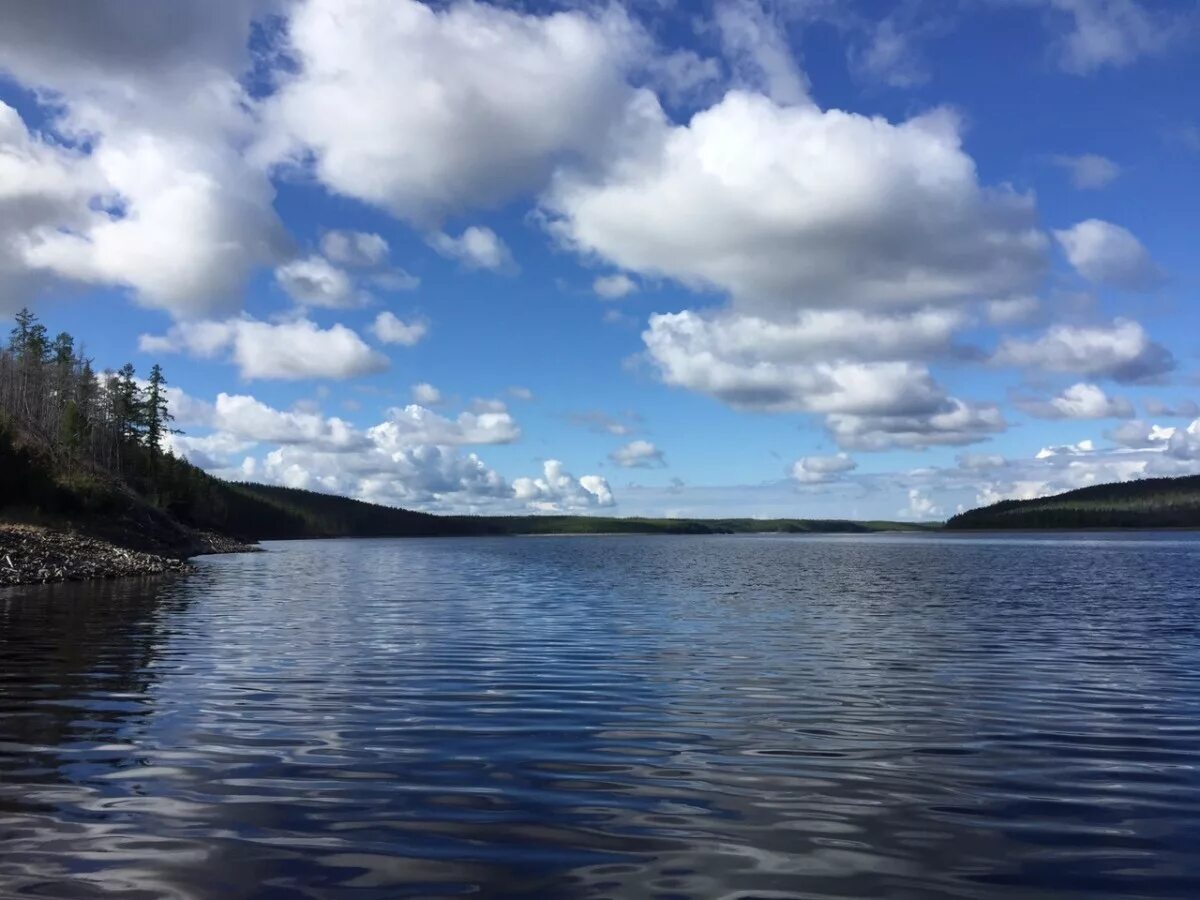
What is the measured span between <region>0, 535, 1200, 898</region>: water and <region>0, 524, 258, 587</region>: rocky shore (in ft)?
95.3

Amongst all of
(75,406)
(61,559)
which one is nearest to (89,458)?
(75,406)

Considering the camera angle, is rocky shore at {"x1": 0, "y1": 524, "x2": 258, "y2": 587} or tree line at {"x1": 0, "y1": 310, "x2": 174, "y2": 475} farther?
tree line at {"x1": 0, "y1": 310, "x2": 174, "y2": 475}

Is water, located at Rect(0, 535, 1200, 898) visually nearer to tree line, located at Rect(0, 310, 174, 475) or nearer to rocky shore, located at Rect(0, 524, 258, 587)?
rocky shore, located at Rect(0, 524, 258, 587)

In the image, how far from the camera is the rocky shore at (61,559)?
60.3 m

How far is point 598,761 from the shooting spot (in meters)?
15.5

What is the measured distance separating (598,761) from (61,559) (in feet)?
209

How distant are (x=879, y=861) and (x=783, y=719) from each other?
8.49 m

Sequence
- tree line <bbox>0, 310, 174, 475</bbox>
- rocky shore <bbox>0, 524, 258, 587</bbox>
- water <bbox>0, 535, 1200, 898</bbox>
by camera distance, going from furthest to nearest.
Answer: tree line <bbox>0, 310, 174, 475</bbox>, rocky shore <bbox>0, 524, 258, 587</bbox>, water <bbox>0, 535, 1200, 898</bbox>

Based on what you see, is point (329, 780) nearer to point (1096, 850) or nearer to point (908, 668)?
point (1096, 850)

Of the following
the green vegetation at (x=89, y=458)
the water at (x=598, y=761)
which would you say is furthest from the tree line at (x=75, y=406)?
the water at (x=598, y=761)

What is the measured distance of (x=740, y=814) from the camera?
40.9ft

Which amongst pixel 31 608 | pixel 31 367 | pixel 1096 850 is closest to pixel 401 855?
pixel 1096 850

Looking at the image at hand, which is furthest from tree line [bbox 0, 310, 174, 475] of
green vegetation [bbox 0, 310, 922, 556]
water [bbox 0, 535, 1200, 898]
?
water [bbox 0, 535, 1200, 898]

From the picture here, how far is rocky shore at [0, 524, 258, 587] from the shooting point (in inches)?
2375
